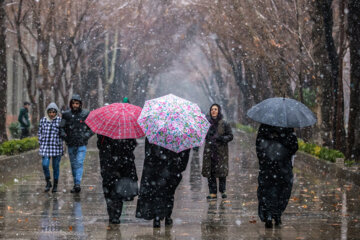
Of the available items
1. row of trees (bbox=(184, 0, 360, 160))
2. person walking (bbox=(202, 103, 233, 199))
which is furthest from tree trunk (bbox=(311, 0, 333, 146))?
person walking (bbox=(202, 103, 233, 199))

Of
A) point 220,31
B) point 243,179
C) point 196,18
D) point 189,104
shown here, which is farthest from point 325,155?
point 196,18

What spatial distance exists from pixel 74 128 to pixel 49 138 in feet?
1.76

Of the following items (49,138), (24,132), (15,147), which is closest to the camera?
(49,138)

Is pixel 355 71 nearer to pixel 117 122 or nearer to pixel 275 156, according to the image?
pixel 275 156

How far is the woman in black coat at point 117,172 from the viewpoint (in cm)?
848

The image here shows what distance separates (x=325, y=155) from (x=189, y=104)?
9.60 meters

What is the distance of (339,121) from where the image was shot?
18641mm

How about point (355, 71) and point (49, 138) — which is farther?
point (355, 71)

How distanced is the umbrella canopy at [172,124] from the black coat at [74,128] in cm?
357

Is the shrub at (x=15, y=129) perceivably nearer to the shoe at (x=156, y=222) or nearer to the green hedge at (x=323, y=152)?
the green hedge at (x=323, y=152)

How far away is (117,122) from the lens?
822cm

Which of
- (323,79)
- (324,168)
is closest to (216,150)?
(324,168)

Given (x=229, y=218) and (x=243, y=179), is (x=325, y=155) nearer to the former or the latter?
(x=243, y=179)

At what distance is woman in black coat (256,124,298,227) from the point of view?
835 cm
